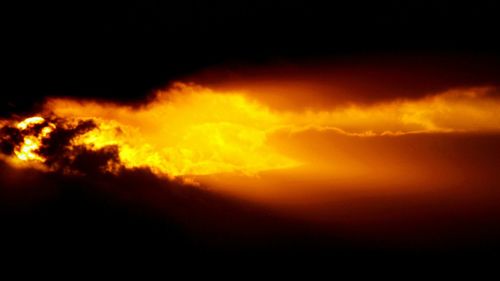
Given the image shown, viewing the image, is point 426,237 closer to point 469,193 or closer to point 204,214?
point 469,193

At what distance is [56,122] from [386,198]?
6056 millimetres

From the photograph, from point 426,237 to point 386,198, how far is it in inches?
38.5

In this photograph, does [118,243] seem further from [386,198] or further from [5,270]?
[386,198]

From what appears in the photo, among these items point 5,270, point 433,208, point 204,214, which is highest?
point 433,208

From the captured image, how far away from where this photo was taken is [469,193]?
9.48 metres

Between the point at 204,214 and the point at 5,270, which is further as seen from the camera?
the point at 204,214

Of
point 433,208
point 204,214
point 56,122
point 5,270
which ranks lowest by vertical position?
point 5,270

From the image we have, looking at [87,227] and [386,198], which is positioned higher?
[386,198]

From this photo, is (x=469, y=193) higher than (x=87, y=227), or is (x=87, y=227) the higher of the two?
(x=469, y=193)

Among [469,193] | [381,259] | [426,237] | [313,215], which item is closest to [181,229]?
[313,215]

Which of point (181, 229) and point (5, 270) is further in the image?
point (181, 229)

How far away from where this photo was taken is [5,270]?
8.96m

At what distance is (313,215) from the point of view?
32.0ft

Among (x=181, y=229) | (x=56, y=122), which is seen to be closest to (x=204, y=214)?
(x=181, y=229)
